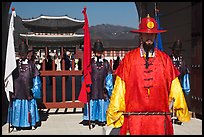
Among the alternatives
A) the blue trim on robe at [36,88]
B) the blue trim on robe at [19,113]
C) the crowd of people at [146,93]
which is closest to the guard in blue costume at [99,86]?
the blue trim on robe at [36,88]

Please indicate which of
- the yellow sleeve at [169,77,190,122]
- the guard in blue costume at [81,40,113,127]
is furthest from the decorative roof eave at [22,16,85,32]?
the yellow sleeve at [169,77,190,122]

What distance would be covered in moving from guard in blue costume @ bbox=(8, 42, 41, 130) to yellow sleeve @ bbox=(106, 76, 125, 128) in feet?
9.93

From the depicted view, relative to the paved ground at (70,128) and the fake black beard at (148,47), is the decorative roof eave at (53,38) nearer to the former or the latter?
the paved ground at (70,128)

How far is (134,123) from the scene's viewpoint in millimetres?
2865

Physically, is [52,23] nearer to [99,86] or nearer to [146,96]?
[99,86]

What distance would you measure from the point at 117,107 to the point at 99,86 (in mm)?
3100

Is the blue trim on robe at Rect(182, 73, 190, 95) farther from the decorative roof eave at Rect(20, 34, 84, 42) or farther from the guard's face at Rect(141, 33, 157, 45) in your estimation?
the decorative roof eave at Rect(20, 34, 84, 42)

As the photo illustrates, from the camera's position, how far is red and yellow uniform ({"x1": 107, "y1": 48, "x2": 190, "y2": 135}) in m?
2.86

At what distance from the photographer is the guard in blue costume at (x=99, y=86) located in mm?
5942

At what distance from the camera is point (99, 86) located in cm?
596

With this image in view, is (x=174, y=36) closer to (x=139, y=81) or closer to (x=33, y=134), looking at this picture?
(x=33, y=134)

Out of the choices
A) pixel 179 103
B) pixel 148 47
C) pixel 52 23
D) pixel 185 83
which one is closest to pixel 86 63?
pixel 185 83

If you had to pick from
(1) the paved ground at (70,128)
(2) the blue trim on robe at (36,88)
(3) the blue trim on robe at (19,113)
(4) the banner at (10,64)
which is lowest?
(1) the paved ground at (70,128)

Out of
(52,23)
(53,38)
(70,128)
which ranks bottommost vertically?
(70,128)
